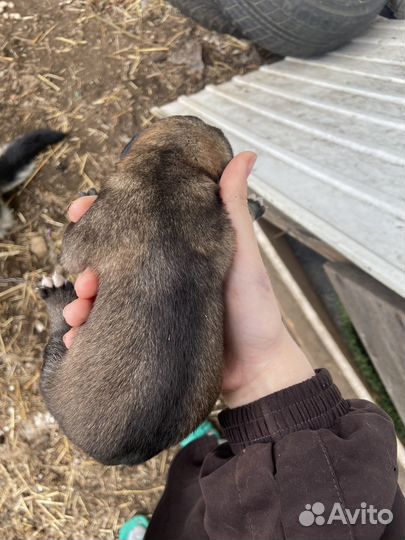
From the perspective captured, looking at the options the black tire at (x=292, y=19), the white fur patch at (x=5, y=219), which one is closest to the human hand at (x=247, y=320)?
the white fur patch at (x=5, y=219)

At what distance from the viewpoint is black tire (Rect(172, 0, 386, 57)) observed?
3.29 metres

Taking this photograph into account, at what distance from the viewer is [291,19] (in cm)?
336

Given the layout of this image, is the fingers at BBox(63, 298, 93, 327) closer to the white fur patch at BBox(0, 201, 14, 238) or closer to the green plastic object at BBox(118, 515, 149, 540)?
the white fur patch at BBox(0, 201, 14, 238)

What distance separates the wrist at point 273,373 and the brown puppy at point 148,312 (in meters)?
0.29

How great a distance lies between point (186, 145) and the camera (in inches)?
94.7

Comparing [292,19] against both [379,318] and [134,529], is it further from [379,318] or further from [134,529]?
[134,529]

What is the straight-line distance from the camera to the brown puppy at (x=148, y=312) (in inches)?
76.2

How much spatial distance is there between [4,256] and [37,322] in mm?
569

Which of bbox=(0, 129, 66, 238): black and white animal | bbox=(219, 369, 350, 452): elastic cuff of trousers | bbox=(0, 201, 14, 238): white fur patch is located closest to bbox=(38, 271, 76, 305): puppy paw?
bbox=(0, 201, 14, 238): white fur patch

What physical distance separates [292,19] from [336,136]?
104 cm

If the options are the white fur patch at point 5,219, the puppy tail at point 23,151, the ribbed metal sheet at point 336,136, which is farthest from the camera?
the white fur patch at point 5,219

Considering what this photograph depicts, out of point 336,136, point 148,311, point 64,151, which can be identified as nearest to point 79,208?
point 148,311

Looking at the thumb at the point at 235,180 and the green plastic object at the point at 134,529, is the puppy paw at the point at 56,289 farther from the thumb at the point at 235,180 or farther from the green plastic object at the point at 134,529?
the green plastic object at the point at 134,529

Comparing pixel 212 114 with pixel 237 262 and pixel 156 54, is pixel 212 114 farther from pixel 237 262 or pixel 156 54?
pixel 237 262
